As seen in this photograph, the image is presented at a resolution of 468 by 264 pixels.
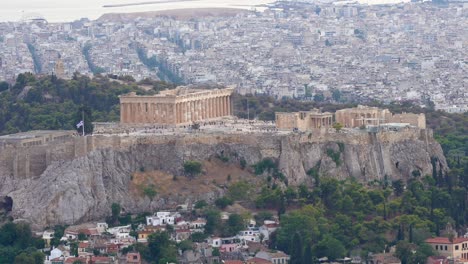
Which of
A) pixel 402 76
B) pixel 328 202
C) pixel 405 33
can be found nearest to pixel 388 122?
pixel 328 202

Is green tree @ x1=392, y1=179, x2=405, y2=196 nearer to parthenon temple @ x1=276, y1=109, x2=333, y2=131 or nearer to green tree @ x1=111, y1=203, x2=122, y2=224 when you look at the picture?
parthenon temple @ x1=276, y1=109, x2=333, y2=131

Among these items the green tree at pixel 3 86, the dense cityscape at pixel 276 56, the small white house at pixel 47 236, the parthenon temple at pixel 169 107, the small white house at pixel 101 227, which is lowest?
the dense cityscape at pixel 276 56

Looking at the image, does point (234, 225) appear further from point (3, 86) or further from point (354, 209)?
point (3, 86)

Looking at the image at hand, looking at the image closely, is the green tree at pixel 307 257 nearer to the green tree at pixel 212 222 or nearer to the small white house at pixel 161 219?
the green tree at pixel 212 222

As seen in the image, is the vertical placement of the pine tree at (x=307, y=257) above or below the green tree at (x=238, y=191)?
below

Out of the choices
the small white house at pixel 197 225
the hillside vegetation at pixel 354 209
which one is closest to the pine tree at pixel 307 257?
the hillside vegetation at pixel 354 209

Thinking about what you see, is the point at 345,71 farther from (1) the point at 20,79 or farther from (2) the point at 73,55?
(1) the point at 20,79
